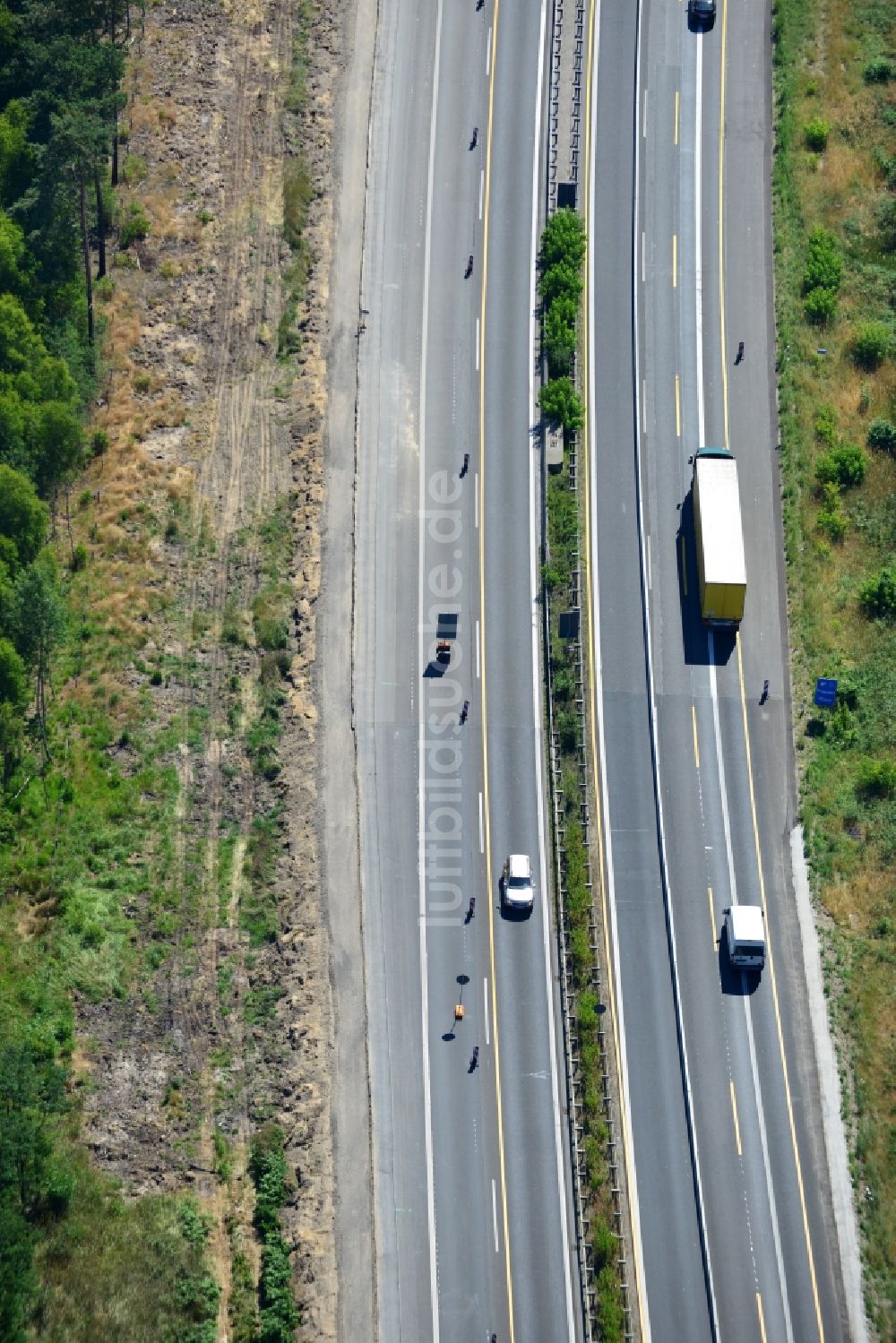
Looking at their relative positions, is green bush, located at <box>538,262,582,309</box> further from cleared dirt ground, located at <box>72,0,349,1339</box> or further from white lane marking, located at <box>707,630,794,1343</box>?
white lane marking, located at <box>707,630,794,1343</box>

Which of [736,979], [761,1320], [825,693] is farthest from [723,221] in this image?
[761,1320]

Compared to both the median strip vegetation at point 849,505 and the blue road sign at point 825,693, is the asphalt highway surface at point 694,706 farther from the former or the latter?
the blue road sign at point 825,693

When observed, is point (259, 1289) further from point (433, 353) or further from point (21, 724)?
point (433, 353)

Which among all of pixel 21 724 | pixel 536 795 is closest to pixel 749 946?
pixel 536 795

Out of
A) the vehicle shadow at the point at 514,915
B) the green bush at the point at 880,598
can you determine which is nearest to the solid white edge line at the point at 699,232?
the green bush at the point at 880,598

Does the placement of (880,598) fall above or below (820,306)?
below

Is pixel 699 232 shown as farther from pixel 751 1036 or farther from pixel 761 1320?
pixel 761 1320
